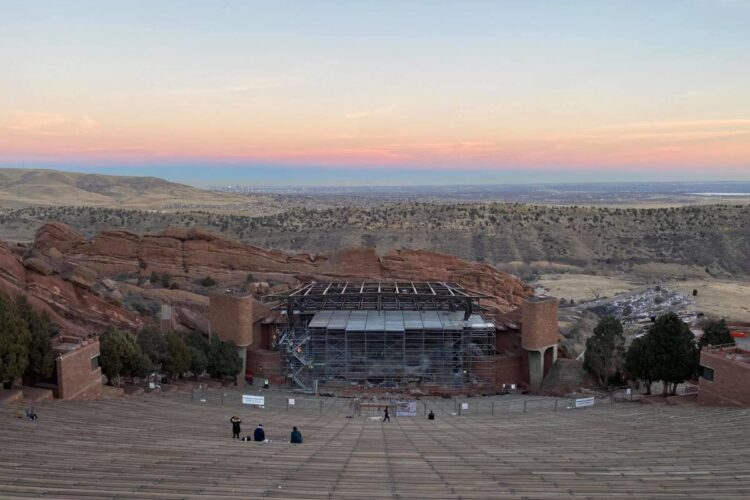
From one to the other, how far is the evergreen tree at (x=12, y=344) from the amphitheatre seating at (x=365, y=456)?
205 cm

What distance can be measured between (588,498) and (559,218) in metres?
113

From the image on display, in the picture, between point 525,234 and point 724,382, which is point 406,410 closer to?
point 724,382

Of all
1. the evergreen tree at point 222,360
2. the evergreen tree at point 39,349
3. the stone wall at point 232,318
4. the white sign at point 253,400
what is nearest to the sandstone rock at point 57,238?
the stone wall at point 232,318

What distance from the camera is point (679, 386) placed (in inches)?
1391

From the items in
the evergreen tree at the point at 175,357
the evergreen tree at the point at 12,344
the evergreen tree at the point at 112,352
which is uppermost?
the evergreen tree at the point at 12,344

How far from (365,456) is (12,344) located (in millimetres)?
15180

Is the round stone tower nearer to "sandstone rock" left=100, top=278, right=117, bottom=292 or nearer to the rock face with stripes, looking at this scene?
the rock face with stripes

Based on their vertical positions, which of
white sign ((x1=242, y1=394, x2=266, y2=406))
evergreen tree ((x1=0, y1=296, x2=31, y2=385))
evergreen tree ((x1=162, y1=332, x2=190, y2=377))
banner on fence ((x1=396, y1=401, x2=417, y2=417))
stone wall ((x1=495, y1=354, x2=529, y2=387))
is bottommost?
stone wall ((x1=495, y1=354, x2=529, y2=387))

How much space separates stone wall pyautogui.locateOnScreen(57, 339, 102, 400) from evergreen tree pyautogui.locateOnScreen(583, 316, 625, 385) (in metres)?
26.6

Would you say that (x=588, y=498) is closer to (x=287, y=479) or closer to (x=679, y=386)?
(x=287, y=479)

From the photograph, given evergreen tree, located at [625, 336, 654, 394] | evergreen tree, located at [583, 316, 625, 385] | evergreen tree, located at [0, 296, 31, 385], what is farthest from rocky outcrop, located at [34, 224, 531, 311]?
evergreen tree, located at [0, 296, 31, 385]

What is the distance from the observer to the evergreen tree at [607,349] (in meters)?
35.3

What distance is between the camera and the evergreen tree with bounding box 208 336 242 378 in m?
37.1

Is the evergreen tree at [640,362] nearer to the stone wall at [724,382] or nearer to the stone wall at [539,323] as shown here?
the stone wall at [724,382]
